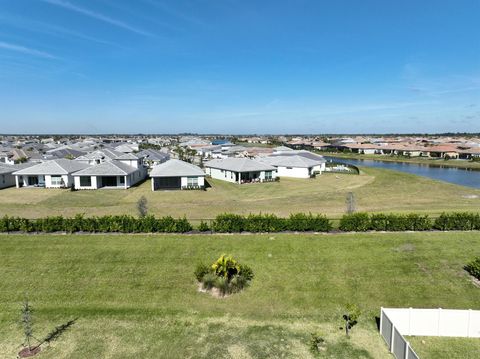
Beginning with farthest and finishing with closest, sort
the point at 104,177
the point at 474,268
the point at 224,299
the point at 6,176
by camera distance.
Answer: the point at 104,177 → the point at 6,176 → the point at 474,268 → the point at 224,299

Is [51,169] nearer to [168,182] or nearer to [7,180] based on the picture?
[7,180]

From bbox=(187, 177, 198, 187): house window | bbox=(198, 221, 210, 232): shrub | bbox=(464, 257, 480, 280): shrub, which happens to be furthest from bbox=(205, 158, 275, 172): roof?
bbox=(464, 257, 480, 280): shrub

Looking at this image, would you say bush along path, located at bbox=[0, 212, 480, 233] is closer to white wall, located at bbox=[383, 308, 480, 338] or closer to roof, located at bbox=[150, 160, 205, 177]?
white wall, located at bbox=[383, 308, 480, 338]

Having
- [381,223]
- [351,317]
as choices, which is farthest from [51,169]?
[351,317]

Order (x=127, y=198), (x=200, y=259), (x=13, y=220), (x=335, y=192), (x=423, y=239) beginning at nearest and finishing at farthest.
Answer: (x=200, y=259)
(x=423, y=239)
(x=13, y=220)
(x=127, y=198)
(x=335, y=192)

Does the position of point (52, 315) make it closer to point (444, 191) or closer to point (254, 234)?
point (254, 234)

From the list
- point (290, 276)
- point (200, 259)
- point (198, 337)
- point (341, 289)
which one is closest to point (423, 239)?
point (341, 289)
